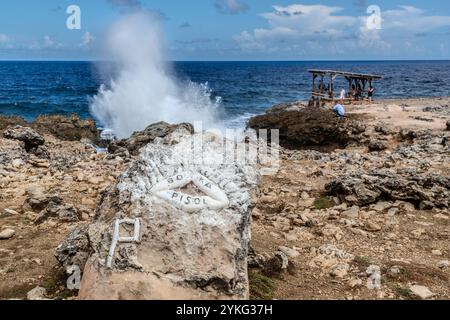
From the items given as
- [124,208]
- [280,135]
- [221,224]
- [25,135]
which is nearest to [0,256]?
[124,208]

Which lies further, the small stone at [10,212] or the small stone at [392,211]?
the small stone at [392,211]

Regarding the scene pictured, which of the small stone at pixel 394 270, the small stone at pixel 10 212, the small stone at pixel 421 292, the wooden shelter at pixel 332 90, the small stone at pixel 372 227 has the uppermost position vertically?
the wooden shelter at pixel 332 90

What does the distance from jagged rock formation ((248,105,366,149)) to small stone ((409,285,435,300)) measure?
1514cm

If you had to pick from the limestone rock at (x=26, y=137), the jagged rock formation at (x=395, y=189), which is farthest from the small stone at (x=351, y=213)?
the limestone rock at (x=26, y=137)

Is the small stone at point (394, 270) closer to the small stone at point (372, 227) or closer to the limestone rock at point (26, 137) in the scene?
the small stone at point (372, 227)

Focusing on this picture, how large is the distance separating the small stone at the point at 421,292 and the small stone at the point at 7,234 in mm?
5497

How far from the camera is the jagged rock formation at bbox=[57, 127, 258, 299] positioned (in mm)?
4180

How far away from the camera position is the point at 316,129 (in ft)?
73.9

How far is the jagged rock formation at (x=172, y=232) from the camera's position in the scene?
4180 mm

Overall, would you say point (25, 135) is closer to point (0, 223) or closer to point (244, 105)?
point (0, 223)

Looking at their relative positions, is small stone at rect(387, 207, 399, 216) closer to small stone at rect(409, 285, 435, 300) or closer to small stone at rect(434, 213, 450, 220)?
small stone at rect(434, 213, 450, 220)

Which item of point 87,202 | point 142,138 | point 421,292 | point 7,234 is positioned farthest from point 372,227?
point 142,138

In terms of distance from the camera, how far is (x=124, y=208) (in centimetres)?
474

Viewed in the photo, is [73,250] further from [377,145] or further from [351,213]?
[377,145]
